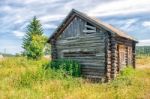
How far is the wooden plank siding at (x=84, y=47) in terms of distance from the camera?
19703 millimetres

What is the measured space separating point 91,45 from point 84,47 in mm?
655

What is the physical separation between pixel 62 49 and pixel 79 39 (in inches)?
79.7

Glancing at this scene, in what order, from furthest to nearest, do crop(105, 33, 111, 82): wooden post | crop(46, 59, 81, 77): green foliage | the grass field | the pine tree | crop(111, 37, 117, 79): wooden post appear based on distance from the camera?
the pine tree → crop(46, 59, 81, 77): green foliage → crop(111, 37, 117, 79): wooden post → crop(105, 33, 111, 82): wooden post → the grass field

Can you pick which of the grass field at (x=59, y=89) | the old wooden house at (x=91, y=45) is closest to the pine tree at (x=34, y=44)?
the old wooden house at (x=91, y=45)

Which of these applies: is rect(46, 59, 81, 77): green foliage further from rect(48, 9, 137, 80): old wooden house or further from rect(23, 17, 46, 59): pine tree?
rect(23, 17, 46, 59): pine tree

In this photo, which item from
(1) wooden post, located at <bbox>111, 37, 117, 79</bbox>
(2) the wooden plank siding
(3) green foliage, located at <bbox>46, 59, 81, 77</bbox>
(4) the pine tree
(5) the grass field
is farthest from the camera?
(4) the pine tree

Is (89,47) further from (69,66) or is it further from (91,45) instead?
(69,66)

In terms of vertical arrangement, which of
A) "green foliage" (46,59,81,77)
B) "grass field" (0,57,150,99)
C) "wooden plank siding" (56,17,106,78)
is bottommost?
"grass field" (0,57,150,99)

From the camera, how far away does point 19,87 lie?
45.4ft

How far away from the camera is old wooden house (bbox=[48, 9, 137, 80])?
63.6ft

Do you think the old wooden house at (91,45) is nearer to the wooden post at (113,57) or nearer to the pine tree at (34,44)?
the wooden post at (113,57)

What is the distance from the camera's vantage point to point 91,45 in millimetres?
20234

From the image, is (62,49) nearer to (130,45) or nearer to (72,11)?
(72,11)

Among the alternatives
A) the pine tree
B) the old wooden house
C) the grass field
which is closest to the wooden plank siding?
the old wooden house
